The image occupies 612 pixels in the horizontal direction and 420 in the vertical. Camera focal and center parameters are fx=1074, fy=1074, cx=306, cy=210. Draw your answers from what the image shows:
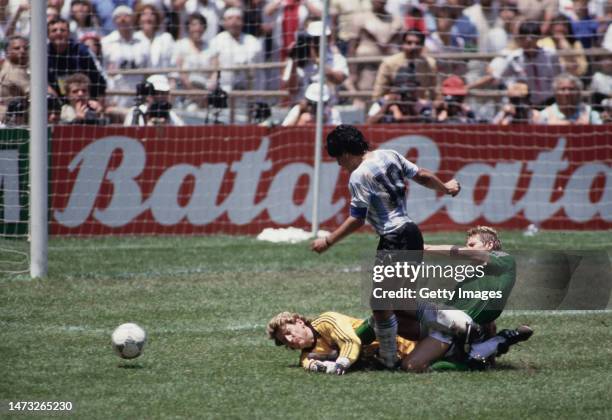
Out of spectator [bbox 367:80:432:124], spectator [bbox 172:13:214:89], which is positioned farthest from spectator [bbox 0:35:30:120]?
spectator [bbox 367:80:432:124]

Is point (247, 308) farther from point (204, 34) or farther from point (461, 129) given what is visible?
point (204, 34)

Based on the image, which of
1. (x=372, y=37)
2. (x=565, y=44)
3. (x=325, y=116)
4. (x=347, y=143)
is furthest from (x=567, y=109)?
(x=347, y=143)

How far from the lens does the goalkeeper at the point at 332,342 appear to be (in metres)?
7.01

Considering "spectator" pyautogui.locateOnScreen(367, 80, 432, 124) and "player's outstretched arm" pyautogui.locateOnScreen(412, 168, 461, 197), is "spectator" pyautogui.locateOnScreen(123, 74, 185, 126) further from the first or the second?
"player's outstretched arm" pyautogui.locateOnScreen(412, 168, 461, 197)

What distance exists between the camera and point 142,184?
45.5 feet

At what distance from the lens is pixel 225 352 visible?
7.71 meters

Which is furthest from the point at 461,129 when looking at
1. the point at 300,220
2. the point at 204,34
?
the point at 204,34

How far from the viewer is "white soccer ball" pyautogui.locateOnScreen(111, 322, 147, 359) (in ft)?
23.5

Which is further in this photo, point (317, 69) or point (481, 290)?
point (317, 69)

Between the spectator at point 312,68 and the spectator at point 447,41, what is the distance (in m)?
1.54

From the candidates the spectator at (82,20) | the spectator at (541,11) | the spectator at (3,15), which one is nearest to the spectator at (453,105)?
the spectator at (541,11)

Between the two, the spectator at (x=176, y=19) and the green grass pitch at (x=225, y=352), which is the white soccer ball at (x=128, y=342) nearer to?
the green grass pitch at (x=225, y=352)

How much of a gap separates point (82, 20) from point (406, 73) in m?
4.58

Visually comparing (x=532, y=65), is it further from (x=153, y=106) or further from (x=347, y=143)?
(x=347, y=143)
